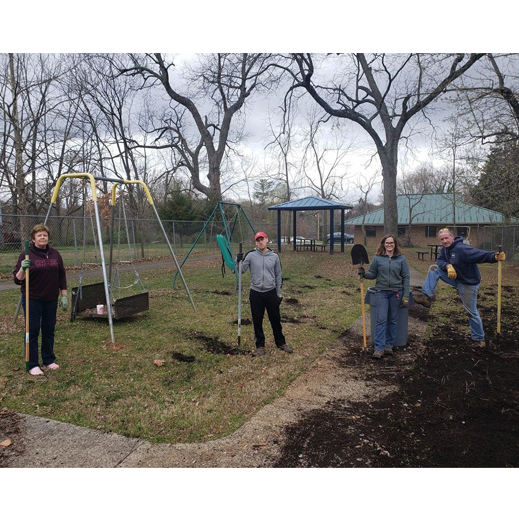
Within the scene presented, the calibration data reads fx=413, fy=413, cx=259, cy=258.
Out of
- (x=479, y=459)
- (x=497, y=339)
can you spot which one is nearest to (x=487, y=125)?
(x=497, y=339)

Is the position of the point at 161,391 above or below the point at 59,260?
below

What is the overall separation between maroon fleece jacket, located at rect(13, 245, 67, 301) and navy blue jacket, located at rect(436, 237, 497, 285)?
5.42 meters

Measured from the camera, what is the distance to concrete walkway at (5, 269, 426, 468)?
3180 millimetres

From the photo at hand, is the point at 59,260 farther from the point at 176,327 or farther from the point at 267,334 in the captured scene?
the point at 267,334

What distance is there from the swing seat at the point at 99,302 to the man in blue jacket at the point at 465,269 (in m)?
4.71

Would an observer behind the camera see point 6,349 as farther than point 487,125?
No

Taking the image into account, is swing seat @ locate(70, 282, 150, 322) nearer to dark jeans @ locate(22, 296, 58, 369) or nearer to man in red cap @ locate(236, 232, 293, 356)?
dark jeans @ locate(22, 296, 58, 369)

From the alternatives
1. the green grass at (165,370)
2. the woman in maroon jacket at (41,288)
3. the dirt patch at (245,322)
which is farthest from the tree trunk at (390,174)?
the woman in maroon jacket at (41,288)

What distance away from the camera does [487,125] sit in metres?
13.7

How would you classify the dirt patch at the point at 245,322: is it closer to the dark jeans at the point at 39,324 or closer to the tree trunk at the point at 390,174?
the dark jeans at the point at 39,324

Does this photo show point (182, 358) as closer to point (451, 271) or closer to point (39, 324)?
point (39, 324)

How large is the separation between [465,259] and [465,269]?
0.18m

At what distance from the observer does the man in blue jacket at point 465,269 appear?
5977mm

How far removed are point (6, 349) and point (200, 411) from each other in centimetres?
348
